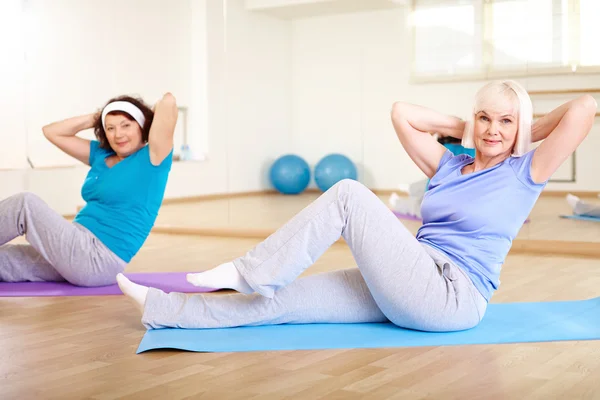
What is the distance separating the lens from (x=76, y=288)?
352 cm

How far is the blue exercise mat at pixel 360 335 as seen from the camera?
2.41 metres

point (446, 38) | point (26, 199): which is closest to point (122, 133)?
point (26, 199)

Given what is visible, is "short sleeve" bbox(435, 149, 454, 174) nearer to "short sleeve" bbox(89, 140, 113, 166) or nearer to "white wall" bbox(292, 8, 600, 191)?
"short sleeve" bbox(89, 140, 113, 166)

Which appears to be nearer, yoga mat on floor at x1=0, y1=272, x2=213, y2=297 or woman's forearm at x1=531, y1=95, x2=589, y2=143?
woman's forearm at x1=531, y1=95, x2=589, y2=143

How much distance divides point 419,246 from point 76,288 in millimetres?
1774

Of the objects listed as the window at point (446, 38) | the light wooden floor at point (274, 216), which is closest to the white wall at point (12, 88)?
the light wooden floor at point (274, 216)

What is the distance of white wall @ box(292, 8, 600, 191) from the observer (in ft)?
17.4

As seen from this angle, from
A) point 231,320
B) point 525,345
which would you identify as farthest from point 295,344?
point 525,345

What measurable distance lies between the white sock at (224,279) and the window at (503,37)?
3229mm

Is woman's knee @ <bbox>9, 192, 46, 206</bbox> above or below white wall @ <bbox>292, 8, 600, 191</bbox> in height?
below

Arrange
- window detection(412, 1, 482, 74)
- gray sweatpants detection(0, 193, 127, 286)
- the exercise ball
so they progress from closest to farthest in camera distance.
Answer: gray sweatpants detection(0, 193, 127, 286) → window detection(412, 1, 482, 74) → the exercise ball

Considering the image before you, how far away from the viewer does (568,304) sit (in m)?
3.09

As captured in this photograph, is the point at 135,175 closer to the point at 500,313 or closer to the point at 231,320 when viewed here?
the point at 231,320

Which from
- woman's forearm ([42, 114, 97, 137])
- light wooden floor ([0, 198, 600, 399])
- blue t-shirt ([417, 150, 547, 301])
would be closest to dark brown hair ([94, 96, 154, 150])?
woman's forearm ([42, 114, 97, 137])
